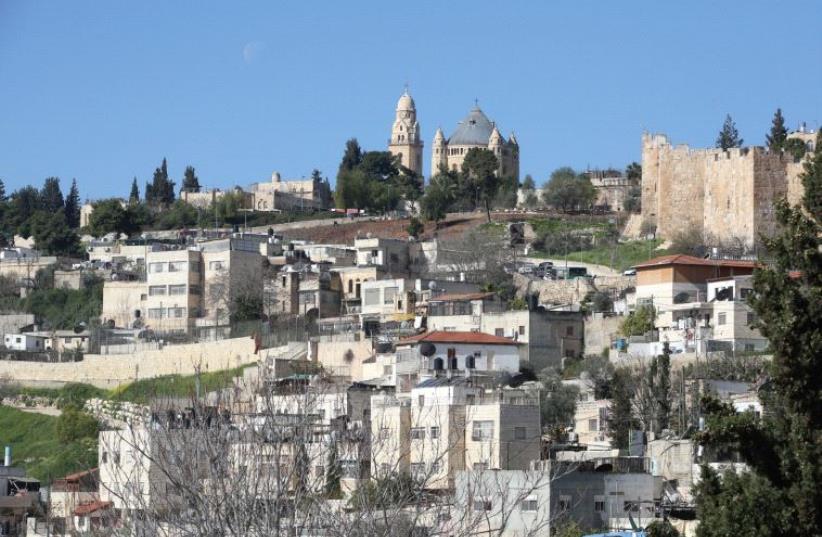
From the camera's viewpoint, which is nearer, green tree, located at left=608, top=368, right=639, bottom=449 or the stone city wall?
green tree, located at left=608, top=368, right=639, bottom=449

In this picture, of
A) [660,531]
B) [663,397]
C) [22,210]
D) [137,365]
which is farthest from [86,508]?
[22,210]

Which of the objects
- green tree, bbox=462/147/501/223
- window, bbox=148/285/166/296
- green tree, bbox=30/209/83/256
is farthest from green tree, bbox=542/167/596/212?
window, bbox=148/285/166/296

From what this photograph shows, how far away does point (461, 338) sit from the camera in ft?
170

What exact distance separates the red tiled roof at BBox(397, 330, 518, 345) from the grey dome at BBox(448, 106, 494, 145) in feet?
232

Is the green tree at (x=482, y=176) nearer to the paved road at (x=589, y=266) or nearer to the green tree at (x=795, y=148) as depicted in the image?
the paved road at (x=589, y=266)

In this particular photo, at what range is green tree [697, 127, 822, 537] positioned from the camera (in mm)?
22516

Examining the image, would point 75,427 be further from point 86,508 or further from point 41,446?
point 86,508

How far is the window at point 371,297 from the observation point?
6788 cm

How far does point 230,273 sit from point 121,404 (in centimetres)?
1231

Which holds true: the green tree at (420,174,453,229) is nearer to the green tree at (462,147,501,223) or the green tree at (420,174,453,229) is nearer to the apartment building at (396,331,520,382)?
the green tree at (462,147,501,223)

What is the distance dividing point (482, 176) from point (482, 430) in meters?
56.8

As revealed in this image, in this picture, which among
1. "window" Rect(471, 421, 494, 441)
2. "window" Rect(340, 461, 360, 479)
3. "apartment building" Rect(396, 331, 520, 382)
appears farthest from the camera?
"apartment building" Rect(396, 331, 520, 382)

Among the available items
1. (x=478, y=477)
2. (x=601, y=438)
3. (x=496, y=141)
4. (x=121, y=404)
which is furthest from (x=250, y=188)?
(x=478, y=477)

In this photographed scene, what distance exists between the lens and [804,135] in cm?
8825
